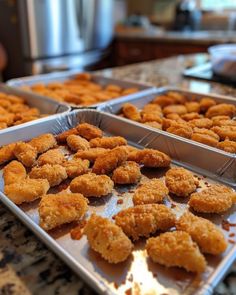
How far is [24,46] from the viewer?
300 cm

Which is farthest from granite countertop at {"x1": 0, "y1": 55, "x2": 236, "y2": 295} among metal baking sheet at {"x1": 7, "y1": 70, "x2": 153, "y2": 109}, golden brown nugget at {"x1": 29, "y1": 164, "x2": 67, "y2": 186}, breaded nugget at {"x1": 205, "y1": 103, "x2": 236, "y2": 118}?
metal baking sheet at {"x1": 7, "y1": 70, "x2": 153, "y2": 109}

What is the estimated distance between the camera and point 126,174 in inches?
32.7

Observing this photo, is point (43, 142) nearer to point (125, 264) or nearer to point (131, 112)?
point (131, 112)

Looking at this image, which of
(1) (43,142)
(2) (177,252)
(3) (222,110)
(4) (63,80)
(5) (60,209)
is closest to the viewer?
(2) (177,252)

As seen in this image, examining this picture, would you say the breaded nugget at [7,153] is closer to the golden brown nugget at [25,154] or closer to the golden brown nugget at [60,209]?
the golden brown nugget at [25,154]

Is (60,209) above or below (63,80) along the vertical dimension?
above

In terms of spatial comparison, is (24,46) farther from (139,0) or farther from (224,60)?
(139,0)

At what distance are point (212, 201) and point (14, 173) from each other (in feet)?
1.64

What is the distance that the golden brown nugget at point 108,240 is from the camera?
559mm

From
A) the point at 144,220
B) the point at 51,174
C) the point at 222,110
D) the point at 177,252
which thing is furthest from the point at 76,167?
the point at 222,110

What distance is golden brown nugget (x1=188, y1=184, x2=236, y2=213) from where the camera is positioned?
2.27ft

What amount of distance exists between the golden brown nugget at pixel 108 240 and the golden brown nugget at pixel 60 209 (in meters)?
0.06

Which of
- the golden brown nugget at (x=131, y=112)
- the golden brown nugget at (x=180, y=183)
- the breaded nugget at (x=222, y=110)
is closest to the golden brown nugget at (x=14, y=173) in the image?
the golden brown nugget at (x=180, y=183)

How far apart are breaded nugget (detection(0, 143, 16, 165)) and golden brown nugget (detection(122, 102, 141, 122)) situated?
0.49 meters
